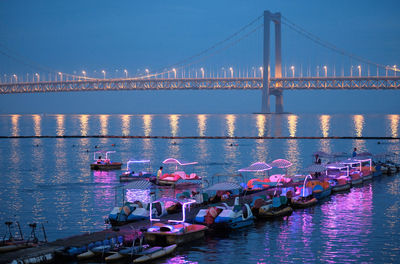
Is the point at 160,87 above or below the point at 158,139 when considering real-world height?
above

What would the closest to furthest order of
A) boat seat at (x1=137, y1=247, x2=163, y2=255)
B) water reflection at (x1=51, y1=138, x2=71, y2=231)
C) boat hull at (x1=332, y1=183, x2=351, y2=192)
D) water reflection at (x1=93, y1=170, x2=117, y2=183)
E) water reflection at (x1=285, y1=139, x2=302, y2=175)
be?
1. boat seat at (x1=137, y1=247, x2=163, y2=255)
2. water reflection at (x1=51, y1=138, x2=71, y2=231)
3. boat hull at (x1=332, y1=183, x2=351, y2=192)
4. water reflection at (x1=93, y1=170, x2=117, y2=183)
5. water reflection at (x1=285, y1=139, x2=302, y2=175)

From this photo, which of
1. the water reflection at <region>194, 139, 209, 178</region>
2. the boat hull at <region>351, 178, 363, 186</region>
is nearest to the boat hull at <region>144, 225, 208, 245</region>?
the boat hull at <region>351, 178, 363, 186</region>

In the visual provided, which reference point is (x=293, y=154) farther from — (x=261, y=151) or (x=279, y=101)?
(x=279, y=101)

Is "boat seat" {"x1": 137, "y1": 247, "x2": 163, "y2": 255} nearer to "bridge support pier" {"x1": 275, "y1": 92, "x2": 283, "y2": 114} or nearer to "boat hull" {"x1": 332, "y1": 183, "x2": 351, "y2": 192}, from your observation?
"boat hull" {"x1": 332, "y1": 183, "x2": 351, "y2": 192}

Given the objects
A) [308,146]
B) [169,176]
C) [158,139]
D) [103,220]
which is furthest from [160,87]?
[103,220]

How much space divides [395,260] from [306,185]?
365 inches

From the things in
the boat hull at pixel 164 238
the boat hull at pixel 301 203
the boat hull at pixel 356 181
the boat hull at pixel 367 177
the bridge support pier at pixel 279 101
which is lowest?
the boat hull at pixel 164 238

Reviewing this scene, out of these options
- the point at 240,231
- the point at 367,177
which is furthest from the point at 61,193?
the point at 367,177

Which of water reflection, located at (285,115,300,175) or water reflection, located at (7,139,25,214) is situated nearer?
water reflection, located at (7,139,25,214)

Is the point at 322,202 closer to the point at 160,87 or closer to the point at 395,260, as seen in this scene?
the point at 395,260

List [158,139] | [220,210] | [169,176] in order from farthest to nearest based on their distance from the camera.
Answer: [158,139], [169,176], [220,210]

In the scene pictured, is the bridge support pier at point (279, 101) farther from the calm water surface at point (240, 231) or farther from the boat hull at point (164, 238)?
the boat hull at point (164, 238)

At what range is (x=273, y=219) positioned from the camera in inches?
776

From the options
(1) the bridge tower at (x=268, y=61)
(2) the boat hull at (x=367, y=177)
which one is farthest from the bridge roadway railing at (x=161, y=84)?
(2) the boat hull at (x=367, y=177)
